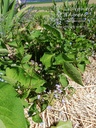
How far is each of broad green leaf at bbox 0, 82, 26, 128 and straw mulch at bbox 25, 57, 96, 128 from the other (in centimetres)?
75

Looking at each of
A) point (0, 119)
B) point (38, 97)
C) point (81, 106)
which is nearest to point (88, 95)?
point (81, 106)

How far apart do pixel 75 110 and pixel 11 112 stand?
1001mm

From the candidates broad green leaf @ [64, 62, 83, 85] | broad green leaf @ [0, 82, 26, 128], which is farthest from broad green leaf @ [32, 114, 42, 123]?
broad green leaf @ [0, 82, 26, 128]

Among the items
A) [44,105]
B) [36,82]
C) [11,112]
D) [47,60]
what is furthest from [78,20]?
[11,112]

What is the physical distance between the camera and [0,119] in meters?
0.66

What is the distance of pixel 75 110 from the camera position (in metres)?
1.65

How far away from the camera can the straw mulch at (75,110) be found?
156cm

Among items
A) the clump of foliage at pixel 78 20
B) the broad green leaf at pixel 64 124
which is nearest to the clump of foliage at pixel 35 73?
the broad green leaf at pixel 64 124

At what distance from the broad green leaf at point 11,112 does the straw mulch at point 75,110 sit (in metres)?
0.75

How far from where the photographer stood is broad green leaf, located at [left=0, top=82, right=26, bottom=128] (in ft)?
2.26

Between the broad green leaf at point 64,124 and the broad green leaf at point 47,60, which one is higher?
the broad green leaf at point 47,60

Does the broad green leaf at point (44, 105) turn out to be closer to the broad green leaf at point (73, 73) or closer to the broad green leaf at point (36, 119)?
the broad green leaf at point (36, 119)

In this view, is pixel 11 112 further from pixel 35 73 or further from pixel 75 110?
pixel 75 110

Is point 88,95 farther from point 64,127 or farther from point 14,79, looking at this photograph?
point 14,79
